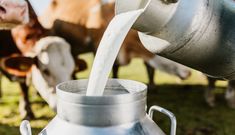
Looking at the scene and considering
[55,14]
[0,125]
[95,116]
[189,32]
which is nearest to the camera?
[95,116]

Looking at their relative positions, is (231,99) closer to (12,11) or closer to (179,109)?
(179,109)

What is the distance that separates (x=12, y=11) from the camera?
1.65 meters

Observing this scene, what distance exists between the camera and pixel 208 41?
1245 mm

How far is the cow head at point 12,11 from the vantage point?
5.24 feet

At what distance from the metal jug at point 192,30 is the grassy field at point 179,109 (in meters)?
1.91

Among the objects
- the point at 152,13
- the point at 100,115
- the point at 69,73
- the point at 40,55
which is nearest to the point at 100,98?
the point at 100,115

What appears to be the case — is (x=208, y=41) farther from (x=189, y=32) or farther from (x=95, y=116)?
(x=95, y=116)

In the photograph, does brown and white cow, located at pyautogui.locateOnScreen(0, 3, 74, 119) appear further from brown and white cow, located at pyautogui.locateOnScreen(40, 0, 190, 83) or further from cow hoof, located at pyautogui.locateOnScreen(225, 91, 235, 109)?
cow hoof, located at pyautogui.locateOnScreen(225, 91, 235, 109)

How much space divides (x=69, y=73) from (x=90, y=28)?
1459 millimetres

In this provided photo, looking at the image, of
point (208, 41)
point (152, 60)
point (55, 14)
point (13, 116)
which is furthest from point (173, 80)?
point (208, 41)

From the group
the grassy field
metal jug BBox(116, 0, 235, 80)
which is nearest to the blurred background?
the grassy field

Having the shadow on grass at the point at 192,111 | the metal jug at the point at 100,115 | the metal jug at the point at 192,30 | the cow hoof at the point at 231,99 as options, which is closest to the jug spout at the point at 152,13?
the metal jug at the point at 192,30

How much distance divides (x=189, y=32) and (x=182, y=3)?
92 mm

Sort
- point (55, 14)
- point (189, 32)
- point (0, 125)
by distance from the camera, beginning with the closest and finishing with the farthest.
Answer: point (189, 32) → point (0, 125) → point (55, 14)
